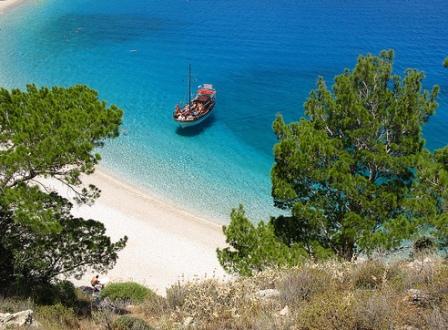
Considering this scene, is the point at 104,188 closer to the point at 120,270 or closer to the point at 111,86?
the point at 120,270

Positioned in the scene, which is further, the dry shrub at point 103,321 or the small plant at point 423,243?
the small plant at point 423,243

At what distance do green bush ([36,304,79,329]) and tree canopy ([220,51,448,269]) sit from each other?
427 cm

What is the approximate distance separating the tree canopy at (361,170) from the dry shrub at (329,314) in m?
5.45

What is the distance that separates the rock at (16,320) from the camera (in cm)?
820

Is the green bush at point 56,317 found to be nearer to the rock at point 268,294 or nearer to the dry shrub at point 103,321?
the dry shrub at point 103,321

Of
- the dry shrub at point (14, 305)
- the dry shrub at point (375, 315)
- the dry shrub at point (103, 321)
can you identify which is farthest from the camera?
the dry shrub at point (14, 305)

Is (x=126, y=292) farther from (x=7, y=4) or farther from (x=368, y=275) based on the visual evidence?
(x=7, y=4)

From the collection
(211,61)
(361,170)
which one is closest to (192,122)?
(211,61)

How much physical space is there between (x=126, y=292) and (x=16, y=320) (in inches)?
332

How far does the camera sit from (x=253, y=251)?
12.2 metres

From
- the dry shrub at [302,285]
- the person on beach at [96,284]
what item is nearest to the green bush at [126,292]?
the person on beach at [96,284]

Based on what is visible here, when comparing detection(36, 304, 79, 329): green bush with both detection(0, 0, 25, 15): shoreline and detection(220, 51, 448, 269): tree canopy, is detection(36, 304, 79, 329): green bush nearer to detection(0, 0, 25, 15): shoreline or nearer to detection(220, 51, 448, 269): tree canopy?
detection(220, 51, 448, 269): tree canopy

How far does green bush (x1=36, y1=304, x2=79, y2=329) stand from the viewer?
32.0ft

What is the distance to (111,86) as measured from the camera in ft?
151
